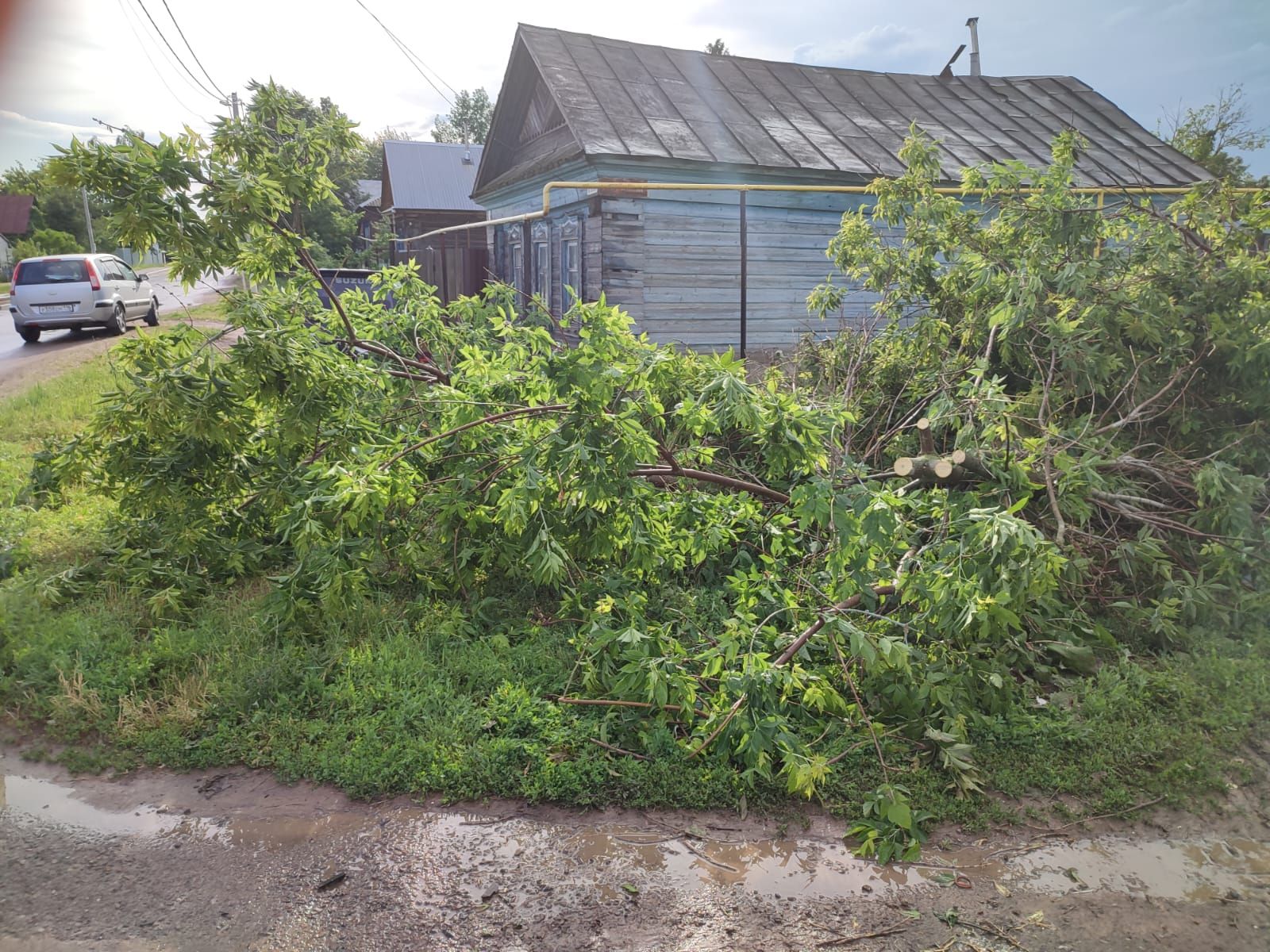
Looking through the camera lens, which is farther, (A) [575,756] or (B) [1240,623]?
(B) [1240,623]

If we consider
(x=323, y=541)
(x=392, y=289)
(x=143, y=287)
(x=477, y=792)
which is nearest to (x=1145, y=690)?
(x=477, y=792)

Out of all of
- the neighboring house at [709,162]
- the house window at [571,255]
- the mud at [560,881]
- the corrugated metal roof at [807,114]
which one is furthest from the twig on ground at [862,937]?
the house window at [571,255]

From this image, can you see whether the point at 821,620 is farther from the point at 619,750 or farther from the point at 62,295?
the point at 62,295

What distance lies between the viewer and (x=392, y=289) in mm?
6438

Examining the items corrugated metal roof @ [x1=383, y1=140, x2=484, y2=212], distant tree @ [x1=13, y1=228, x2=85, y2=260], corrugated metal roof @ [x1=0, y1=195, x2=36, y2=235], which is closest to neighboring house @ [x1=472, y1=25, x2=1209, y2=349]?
corrugated metal roof @ [x1=383, y1=140, x2=484, y2=212]

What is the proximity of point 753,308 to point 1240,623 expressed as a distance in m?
7.66

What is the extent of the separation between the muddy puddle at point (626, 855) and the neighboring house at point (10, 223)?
3138 centimetres

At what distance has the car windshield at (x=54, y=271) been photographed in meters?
15.8

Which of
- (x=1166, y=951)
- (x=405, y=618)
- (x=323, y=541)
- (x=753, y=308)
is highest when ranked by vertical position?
(x=753, y=308)

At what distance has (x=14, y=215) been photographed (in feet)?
101

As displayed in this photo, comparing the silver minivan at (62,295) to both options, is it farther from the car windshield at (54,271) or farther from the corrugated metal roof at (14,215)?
the corrugated metal roof at (14,215)

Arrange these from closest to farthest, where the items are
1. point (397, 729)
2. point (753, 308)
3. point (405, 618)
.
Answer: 1. point (397, 729)
2. point (405, 618)
3. point (753, 308)

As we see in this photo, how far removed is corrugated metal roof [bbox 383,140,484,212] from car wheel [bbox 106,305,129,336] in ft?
35.8

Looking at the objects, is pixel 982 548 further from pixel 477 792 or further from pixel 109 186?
pixel 109 186
